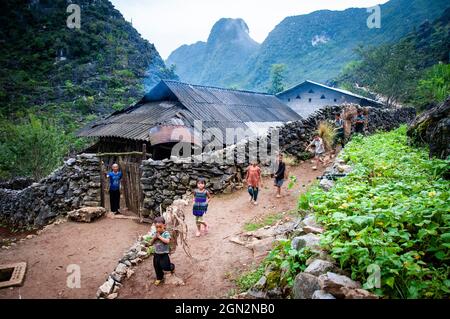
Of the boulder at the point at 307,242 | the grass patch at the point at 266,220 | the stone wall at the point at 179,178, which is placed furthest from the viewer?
the stone wall at the point at 179,178

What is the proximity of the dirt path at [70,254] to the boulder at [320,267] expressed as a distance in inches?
180

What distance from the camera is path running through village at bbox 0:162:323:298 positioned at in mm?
4723

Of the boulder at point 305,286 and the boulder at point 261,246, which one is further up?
the boulder at point 305,286

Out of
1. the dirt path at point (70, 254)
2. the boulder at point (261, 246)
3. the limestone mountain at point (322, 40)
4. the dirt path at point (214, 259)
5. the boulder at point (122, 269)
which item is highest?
the limestone mountain at point (322, 40)

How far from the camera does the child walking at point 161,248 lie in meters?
4.62

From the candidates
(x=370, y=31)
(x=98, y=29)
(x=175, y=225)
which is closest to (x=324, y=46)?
(x=370, y=31)

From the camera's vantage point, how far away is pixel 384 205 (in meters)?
3.25

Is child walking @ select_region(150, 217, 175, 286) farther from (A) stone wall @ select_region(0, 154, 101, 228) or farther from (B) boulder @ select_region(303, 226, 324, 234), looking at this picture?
(A) stone wall @ select_region(0, 154, 101, 228)

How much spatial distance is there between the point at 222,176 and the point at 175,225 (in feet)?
14.5

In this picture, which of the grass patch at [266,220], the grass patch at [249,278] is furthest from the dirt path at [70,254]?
the grass patch at [266,220]

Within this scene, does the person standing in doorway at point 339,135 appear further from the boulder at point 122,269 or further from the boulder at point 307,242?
the boulder at point 122,269

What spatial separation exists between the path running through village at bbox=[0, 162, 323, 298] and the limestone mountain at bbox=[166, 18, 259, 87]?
6850 cm

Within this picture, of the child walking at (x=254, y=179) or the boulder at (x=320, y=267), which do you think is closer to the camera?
the boulder at (x=320, y=267)

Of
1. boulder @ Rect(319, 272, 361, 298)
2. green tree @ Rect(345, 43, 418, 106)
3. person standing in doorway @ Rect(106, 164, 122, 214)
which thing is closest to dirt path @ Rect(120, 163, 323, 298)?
boulder @ Rect(319, 272, 361, 298)
